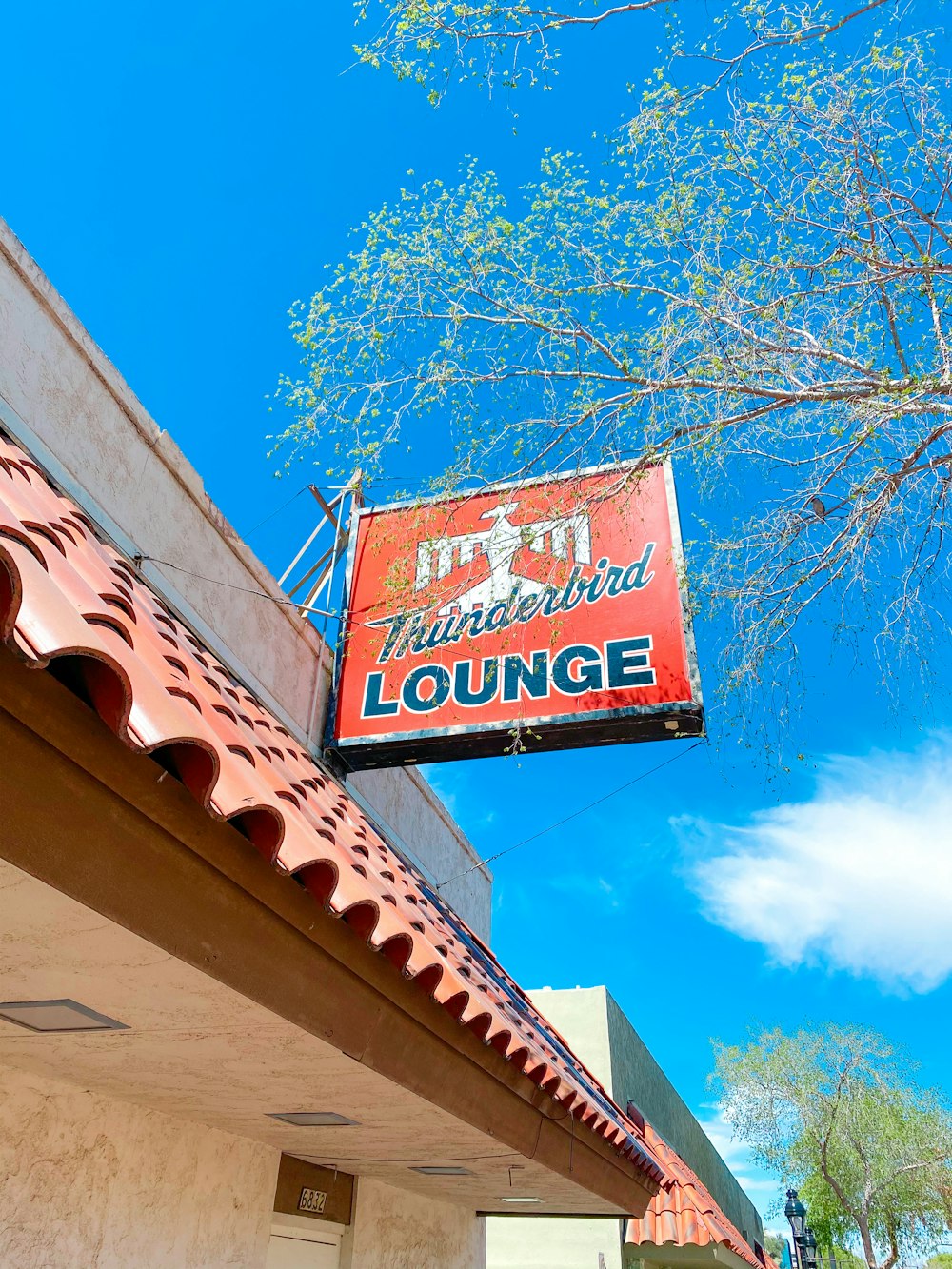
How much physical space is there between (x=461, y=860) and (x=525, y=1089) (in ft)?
Answer: 21.0

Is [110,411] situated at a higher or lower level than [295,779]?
higher

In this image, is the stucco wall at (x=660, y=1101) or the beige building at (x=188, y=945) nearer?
the beige building at (x=188, y=945)

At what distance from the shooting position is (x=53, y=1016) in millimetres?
3111

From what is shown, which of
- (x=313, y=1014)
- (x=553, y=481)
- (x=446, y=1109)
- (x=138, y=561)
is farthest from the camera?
(x=553, y=481)

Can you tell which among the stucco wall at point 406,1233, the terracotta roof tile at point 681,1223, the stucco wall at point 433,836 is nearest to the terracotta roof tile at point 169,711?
the stucco wall at point 406,1233

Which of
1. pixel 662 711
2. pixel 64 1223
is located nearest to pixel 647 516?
pixel 662 711

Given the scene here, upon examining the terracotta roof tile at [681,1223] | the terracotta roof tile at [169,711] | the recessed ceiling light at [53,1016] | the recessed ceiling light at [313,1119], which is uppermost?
the terracotta roof tile at [169,711]

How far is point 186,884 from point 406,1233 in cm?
634

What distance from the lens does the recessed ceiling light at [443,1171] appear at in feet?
19.3

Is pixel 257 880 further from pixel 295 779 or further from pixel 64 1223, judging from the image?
pixel 64 1223

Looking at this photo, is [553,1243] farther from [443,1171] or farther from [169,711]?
[169,711]

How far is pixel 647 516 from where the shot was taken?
707cm

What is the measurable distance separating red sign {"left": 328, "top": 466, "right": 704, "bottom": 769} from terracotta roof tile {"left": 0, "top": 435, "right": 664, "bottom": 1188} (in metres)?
1.82

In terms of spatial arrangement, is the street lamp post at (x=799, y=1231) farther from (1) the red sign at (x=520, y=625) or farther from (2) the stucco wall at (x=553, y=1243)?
(1) the red sign at (x=520, y=625)
